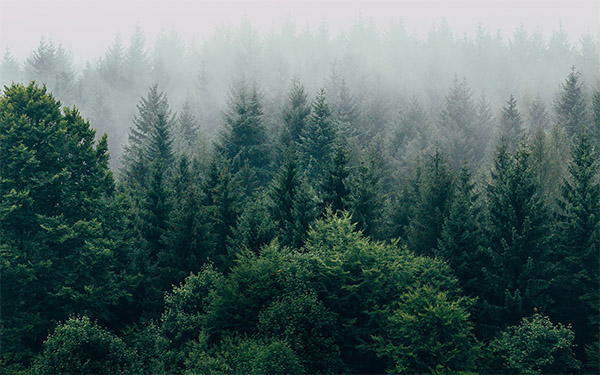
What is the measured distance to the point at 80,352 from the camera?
2928 cm

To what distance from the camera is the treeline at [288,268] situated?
3058cm

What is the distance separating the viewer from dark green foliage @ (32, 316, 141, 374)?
94.1ft

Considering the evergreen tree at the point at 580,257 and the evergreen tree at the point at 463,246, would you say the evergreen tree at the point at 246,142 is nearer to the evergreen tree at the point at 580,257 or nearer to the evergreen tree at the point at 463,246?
the evergreen tree at the point at 463,246

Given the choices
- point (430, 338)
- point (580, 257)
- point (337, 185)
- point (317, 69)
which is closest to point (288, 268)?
point (430, 338)

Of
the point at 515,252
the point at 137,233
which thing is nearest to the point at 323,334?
the point at 515,252

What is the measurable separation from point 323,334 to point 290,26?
364 ft

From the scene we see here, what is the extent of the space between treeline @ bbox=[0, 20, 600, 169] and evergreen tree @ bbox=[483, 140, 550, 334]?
43.1 meters

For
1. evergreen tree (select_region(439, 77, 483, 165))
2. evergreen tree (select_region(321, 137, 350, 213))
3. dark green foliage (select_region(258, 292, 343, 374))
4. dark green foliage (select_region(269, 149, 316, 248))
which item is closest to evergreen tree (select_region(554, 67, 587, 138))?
evergreen tree (select_region(439, 77, 483, 165))

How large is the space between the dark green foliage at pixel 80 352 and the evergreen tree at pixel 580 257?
95.4 ft

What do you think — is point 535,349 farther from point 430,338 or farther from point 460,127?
point 460,127

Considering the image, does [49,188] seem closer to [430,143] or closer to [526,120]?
[430,143]

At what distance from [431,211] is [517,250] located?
7.20m

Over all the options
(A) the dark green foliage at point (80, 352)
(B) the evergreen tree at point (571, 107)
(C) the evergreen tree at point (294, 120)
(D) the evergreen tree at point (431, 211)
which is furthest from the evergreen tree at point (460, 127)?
(A) the dark green foliage at point (80, 352)

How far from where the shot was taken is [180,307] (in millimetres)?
34312
